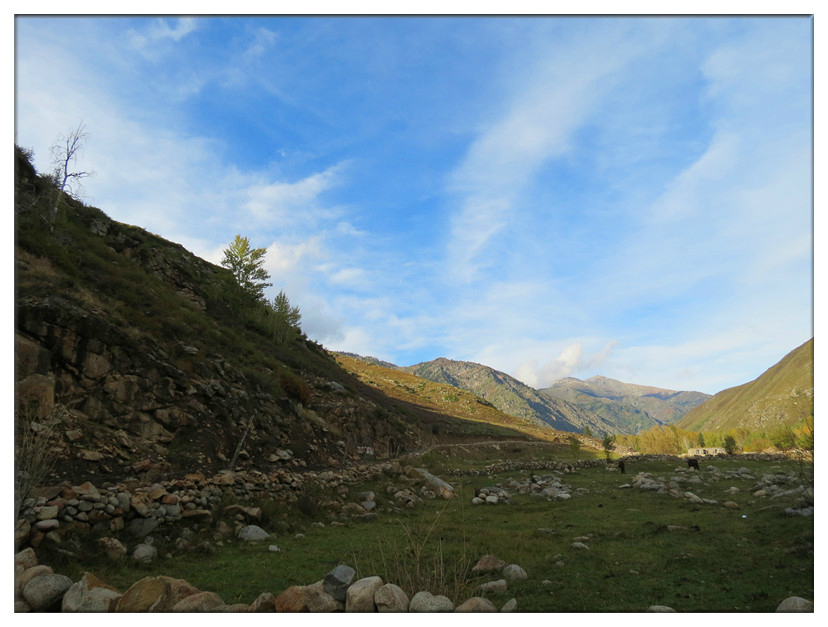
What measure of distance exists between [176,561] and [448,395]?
107m

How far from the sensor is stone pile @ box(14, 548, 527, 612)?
5164 mm

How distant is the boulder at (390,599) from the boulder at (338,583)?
531mm

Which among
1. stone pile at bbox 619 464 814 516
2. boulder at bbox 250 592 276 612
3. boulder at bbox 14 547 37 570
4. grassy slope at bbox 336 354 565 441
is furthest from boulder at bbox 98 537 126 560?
grassy slope at bbox 336 354 565 441

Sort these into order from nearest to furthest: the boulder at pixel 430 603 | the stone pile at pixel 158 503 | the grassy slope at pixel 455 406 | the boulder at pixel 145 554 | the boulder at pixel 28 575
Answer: the boulder at pixel 430 603
the boulder at pixel 28 575
the stone pile at pixel 158 503
the boulder at pixel 145 554
the grassy slope at pixel 455 406

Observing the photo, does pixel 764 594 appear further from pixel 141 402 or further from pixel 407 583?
pixel 141 402

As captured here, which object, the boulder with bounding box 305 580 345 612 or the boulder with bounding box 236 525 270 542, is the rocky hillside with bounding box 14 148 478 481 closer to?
the boulder with bounding box 236 525 270 542

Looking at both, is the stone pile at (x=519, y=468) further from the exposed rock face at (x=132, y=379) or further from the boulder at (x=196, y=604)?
the boulder at (x=196, y=604)

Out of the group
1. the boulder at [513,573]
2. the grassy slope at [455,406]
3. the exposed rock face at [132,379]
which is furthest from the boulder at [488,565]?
the grassy slope at [455,406]

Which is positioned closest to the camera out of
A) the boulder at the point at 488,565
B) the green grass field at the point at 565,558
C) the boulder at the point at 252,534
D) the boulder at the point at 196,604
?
the boulder at the point at 196,604

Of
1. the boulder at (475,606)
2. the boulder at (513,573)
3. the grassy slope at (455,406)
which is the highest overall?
the boulder at (475,606)

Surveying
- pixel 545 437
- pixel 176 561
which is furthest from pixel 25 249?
pixel 545 437

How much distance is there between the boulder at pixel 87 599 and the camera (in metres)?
5.40

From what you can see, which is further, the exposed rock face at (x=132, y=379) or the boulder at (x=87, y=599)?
the exposed rock face at (x=132, y=379)

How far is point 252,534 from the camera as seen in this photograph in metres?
10.7
